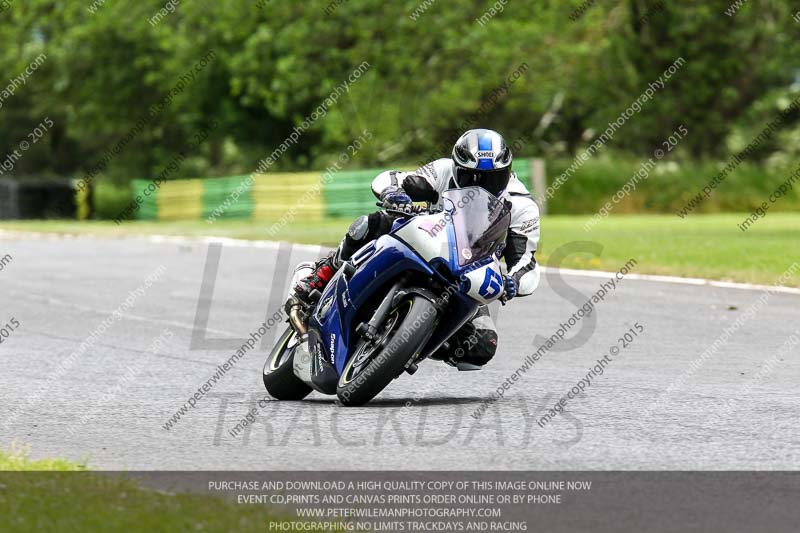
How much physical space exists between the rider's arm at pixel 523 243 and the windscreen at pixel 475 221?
1.13 feet

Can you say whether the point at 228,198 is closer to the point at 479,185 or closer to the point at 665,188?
the point at 665,188

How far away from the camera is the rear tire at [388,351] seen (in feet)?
26.2

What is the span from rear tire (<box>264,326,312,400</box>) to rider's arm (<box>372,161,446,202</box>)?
1100 millimetres

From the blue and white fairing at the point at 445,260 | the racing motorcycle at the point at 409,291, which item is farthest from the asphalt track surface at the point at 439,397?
the blue and white fairing at the point at 445,260

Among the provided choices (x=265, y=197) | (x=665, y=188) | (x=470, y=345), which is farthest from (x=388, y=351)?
(x=665, y=188)

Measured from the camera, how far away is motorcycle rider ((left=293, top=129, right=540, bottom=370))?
27.6 feet

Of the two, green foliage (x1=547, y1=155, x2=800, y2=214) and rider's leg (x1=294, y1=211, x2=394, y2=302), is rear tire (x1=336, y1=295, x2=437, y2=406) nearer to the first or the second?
rider's leg (x1=294, y1=211, x2=394, y2=302)

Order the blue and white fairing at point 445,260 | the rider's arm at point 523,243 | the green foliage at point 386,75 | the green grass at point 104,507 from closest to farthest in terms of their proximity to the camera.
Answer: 1. the green grass at point 104,507
2. the blue and white fairing at point 445,260
3. the rider's arm at point 523,243
4. the green foliage at point 386,75

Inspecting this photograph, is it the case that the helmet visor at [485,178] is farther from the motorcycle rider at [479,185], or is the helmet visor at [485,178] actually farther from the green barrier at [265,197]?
the green barrier at [265,197]

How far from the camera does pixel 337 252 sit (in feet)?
29.4

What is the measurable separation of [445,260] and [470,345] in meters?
0.78

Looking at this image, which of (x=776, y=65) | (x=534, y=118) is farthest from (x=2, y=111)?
(x=776, y=65)

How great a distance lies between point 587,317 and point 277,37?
35.7m

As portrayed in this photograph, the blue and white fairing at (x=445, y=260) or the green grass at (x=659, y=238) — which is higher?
the blue and white fairing at (x=445, y=260)
